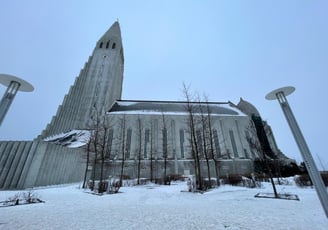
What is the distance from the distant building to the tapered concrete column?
30.6 feet

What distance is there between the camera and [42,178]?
11.9 m

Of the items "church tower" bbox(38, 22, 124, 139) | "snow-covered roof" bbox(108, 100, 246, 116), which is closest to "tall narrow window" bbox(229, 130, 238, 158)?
"snow-covered roof" bbox(108, 100, 246, 116)

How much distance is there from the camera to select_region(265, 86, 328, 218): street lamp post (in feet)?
10.7

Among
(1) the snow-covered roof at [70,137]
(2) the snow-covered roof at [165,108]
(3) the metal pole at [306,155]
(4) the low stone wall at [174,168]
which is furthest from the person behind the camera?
(2) the snow-covered roof at [165,108]

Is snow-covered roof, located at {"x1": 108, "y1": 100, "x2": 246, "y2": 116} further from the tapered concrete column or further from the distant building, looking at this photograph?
the tapered concrete column

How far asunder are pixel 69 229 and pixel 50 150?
12595 millimetres

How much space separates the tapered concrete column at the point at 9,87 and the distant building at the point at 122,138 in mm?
9314

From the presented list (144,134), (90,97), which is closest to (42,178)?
(144,134)

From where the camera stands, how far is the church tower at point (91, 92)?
108 feet

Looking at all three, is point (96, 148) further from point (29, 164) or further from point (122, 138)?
point (122, 138)

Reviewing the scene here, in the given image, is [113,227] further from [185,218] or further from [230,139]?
[230,139]

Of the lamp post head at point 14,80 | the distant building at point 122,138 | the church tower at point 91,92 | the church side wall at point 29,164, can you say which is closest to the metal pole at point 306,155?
the lamp post head at point 14,80

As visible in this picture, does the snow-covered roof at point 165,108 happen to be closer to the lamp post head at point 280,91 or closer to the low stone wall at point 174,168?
the low stone wall at point 174,168

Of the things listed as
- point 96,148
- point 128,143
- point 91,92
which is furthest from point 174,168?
point 91,92
